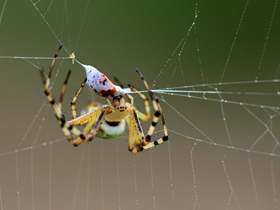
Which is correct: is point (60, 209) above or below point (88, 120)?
below

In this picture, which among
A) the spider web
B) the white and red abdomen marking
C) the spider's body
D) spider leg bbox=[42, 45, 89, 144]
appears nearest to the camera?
the white and red abdomen marking

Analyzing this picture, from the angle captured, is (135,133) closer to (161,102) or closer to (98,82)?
(98,82)

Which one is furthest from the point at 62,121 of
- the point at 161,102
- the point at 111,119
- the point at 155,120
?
the point at 161,102

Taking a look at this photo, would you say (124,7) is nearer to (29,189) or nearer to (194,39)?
(194,39)

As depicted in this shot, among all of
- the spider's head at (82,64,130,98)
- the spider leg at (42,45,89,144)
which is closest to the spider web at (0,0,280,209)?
the spider leg at (42,45,89,144)

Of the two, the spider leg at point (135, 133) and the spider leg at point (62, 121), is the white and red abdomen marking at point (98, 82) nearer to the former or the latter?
the spider leg at point (62, 121)

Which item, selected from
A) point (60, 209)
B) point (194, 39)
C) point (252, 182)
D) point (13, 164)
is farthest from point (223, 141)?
point (13, 164)

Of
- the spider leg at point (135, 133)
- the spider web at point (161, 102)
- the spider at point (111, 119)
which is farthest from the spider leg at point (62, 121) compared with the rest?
the spider web at point (161, 102)

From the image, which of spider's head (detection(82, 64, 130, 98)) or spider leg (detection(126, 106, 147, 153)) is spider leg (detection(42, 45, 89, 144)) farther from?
spider leg (detection(126, 106, 147, 153))
